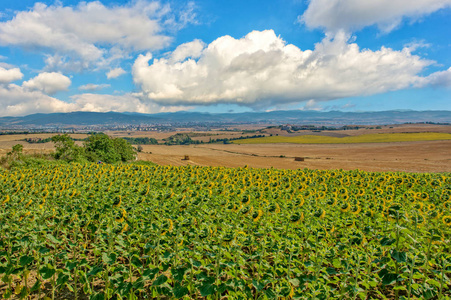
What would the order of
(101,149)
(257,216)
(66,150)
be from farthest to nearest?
(101,149), (66,150), (257,216)

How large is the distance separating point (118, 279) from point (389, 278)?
4.44 m

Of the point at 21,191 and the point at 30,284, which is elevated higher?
the point at 21,191

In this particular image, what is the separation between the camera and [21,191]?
35.1 feet

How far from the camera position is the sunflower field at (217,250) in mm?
4328

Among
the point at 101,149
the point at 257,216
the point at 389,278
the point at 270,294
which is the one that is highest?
the point at 257,216

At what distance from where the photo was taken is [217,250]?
5.03 meters

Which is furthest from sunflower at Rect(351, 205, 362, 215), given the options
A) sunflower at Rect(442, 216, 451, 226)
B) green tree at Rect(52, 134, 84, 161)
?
green tree at Rect(52, 134, 84, 161)

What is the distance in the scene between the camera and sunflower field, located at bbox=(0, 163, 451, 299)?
4.33m

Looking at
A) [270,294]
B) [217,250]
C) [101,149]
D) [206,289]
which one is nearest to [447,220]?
[270,294]

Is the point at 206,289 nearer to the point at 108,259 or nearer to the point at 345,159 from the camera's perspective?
the point at 108,259

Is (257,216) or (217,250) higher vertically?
(257,216)

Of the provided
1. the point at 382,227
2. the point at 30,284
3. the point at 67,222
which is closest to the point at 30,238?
the point at 30,284

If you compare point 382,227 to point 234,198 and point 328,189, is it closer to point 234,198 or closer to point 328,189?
point 234,198

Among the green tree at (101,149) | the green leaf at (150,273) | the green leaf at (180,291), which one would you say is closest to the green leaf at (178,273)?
the green leaf at (180,291)
